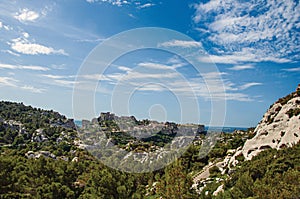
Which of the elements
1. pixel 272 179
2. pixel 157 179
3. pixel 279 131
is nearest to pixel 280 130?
pixel 279 131

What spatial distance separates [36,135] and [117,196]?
2675 inches

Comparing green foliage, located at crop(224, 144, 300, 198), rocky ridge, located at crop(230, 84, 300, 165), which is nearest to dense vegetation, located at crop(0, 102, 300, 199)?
green foliage, located at crop(224, 144, 300, 198)

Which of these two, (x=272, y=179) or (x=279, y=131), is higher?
(x=279, y=131)

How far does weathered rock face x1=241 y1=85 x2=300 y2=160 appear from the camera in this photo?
26516 mm

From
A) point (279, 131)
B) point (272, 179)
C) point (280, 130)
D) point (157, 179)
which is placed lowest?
point (157, 179)

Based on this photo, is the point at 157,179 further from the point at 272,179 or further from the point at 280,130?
the point at 280,130

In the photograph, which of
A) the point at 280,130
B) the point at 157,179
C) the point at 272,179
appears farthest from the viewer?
the point at 280,130

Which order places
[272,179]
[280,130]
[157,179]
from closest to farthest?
[272,179]
[157,179]
[280,130]

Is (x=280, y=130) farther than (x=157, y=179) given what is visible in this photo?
Yes

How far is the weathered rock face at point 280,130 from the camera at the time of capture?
2652 cm

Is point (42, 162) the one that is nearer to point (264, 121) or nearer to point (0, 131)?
point (264, 121)

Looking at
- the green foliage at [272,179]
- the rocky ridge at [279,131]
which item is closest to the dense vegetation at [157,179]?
the green foliage at [272,179]

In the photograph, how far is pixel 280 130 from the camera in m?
29.1

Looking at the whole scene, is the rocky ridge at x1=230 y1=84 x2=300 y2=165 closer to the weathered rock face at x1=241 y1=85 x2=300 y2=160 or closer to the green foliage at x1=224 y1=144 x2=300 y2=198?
the weathered rock face at x1=241 y1=85 x2=300 y2=160
